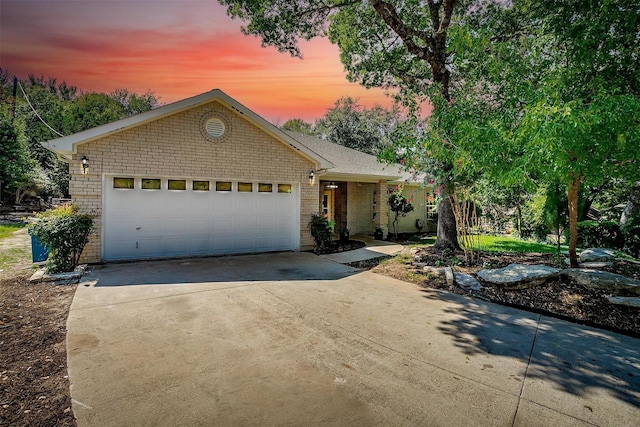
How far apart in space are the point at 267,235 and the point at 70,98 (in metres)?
58.2

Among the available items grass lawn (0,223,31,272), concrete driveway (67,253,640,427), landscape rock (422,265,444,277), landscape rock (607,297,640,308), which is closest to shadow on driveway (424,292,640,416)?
concrete driveway (67,253,640,427)

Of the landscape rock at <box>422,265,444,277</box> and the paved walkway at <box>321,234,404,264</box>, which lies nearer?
the landscape rock at <box>422,265,444,277</box>

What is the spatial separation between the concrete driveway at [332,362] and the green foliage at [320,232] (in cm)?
470

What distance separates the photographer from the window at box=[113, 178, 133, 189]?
8.41 metres

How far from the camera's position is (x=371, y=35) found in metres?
11.3

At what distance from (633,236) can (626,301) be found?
630 centimetres

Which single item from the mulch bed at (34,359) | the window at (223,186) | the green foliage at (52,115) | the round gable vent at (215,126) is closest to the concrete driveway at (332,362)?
the mulch bed at (34,359)

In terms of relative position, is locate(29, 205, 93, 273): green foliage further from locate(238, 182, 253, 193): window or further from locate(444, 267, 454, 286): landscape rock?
locate(444, 267, 454, 286): landscape rock

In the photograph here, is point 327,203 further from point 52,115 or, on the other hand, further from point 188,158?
point 52,115

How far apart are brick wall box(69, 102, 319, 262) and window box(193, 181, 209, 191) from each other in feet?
0.88

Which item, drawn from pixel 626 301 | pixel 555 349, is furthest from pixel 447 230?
pixel 555 349

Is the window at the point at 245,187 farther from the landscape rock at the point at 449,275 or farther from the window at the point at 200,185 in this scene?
the landscape rock at the point at 449,275

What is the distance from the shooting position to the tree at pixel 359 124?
3162 centimetres

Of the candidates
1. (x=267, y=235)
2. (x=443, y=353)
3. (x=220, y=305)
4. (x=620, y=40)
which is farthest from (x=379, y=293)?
(x=620, y=40)
